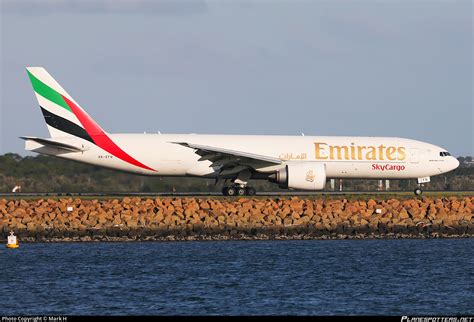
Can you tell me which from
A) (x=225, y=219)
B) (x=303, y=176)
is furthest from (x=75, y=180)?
(x=225, y=219)

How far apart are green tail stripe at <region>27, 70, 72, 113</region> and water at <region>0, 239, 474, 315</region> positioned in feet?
44.0

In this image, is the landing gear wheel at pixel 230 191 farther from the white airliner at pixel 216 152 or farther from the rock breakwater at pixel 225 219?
the rock breakwater at pixel 225 219

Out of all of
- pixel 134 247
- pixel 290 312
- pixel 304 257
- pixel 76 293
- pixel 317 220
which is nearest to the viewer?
pixel 290 312

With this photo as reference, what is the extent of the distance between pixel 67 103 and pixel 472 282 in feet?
89.3

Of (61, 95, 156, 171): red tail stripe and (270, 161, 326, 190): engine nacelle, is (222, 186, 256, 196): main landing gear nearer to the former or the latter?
(270, 161, 326, 190): engine nacelle

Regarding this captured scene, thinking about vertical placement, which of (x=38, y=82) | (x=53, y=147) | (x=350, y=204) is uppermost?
(x=38, y=82)

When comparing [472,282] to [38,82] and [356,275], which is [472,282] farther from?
[38,82]

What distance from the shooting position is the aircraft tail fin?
50125 millimetres

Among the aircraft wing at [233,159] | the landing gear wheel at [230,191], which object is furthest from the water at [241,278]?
the landing gear wheel at [230,191]

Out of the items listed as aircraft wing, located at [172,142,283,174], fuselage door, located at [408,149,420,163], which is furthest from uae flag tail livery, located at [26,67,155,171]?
fuselage door, located at [408,149,420,163]

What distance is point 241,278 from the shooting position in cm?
3041

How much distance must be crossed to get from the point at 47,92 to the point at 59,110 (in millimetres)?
1330

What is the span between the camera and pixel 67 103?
2003 inches

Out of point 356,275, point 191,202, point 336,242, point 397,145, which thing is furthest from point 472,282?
point 397,145
